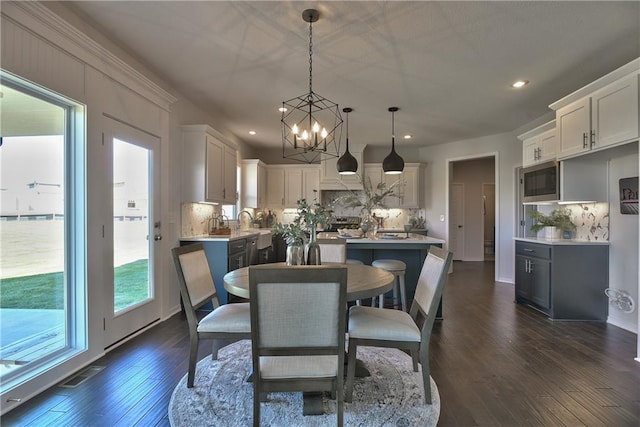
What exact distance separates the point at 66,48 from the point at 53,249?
1475 millimetres

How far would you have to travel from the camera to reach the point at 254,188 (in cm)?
644

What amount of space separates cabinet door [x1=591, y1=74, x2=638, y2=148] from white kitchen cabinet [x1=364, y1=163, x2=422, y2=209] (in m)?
3.68

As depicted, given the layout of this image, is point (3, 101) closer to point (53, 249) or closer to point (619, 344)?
point (53, 249)

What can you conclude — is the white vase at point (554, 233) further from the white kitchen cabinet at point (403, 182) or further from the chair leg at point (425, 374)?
the chair leg at point (425, 374)

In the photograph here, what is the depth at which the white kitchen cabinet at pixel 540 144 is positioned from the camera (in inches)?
157

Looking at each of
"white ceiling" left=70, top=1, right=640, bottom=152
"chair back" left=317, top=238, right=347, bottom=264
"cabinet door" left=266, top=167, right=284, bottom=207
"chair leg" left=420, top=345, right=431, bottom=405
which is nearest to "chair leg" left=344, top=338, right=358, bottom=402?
"chair leg" left=420, top=345, right=431, bottom=405

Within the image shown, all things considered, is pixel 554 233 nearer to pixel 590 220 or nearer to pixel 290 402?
pixel 590 220

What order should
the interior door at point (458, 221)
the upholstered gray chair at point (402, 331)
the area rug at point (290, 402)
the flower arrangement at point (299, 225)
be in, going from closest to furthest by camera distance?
the area rug at point (290, 402), the upholstered gray chair at point (402, 331), the flower arrangement at point (299, 225), the interior door at point (458, 221)

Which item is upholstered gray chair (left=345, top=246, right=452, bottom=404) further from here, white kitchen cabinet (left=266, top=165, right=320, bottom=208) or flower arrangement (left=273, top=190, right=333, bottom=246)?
white kitchen cabinet (left=266, top=165, right=320, bottom=208)

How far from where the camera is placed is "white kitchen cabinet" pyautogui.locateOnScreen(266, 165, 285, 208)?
7098mm

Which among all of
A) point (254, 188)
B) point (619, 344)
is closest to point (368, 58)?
point (619, 344)

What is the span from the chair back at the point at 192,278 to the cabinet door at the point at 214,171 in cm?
185

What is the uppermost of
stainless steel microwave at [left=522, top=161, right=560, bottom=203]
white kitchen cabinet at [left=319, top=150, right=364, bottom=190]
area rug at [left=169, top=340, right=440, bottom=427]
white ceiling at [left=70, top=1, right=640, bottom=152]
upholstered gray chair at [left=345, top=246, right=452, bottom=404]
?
white ceiling at [left=70, top=1, right=640, bottom=152]

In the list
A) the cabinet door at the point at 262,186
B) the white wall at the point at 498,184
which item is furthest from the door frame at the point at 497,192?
the cabinet door at the point at 262,186
